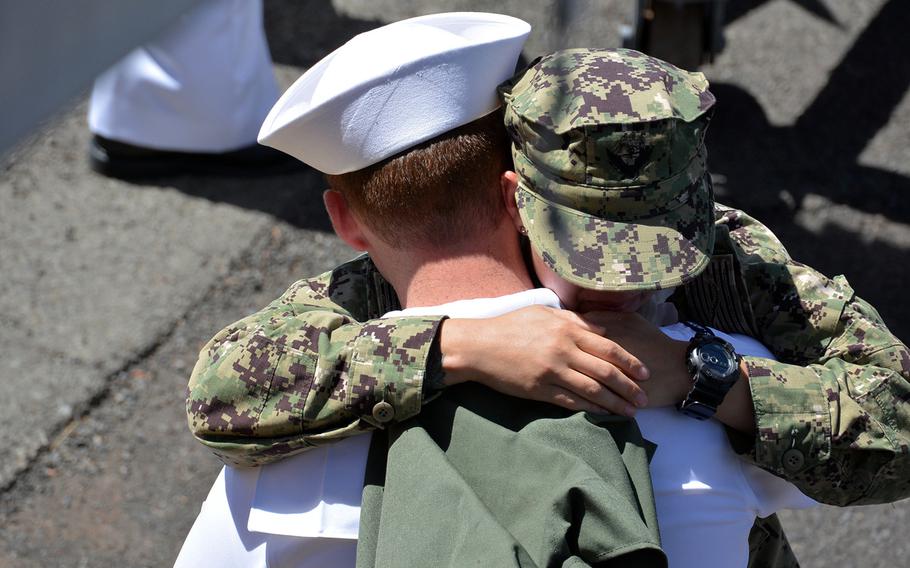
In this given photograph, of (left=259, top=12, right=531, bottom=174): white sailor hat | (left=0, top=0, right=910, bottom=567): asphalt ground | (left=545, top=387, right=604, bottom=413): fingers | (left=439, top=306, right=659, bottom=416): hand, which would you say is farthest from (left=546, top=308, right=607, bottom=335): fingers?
(left=0, top=0, right=910, bottom=567): asphalt ground

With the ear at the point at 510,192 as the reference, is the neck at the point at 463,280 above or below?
below

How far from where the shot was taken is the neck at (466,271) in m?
1.64

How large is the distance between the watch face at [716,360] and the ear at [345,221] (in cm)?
57

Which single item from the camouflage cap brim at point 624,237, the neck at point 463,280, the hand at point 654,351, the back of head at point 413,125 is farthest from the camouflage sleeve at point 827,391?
the back of head at point 413,125

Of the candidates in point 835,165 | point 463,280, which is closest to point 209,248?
point 835,165

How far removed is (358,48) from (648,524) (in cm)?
89

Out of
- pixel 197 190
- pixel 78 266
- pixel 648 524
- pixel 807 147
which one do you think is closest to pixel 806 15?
pixel 807 147

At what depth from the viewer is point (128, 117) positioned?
5055 millimetres

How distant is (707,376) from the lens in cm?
155

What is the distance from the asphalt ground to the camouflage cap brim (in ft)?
6.27

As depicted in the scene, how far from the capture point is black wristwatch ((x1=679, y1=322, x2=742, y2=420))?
1.55 meters

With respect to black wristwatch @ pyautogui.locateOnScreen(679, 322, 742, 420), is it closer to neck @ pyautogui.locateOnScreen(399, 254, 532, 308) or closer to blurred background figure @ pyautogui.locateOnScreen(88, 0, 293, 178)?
neck @ pyautogui.locateOnScreen(399, 254, 532, 308)

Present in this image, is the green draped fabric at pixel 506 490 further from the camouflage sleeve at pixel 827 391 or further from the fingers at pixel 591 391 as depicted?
the camouflage sleeve at pixel 827 391

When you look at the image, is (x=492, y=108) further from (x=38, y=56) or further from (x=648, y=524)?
(x=38, y=56)
